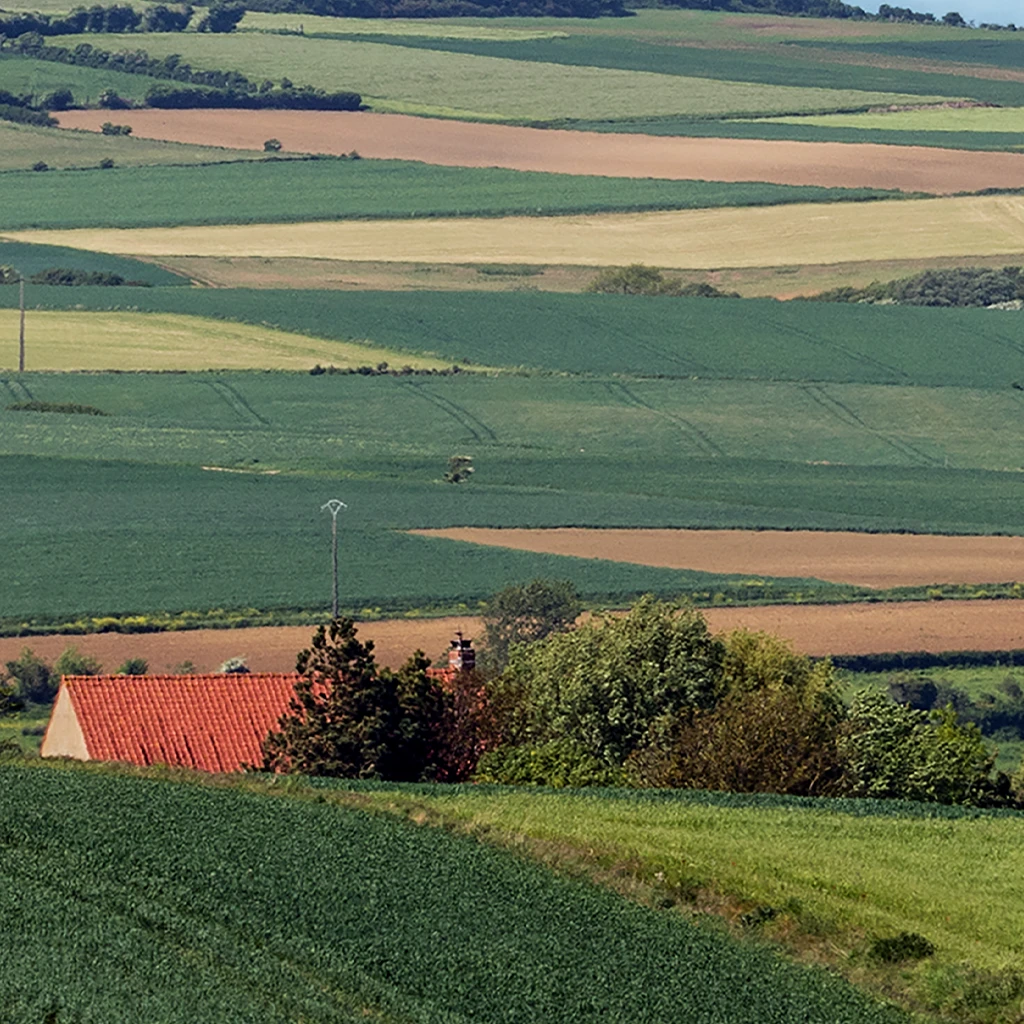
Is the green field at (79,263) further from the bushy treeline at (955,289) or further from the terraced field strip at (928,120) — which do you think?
the terraced field strip at (928,120)

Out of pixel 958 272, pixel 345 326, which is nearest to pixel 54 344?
pixel 345 326

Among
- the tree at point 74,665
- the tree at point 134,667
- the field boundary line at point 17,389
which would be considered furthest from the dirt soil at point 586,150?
the tree at point 74,665

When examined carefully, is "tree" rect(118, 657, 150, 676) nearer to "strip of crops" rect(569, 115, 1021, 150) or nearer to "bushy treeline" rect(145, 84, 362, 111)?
"strip of crops" rect(569, 115, 1021, 150)

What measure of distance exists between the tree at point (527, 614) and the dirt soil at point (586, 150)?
87563mm

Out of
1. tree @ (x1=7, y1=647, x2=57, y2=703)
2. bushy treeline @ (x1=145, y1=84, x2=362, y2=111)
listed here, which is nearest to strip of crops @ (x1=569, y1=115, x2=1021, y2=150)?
bushy treeline @ (x1=145, y1=84, x2=362, y2=111)

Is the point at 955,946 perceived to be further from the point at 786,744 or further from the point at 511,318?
the point at 511,318

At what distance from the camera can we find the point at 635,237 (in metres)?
153

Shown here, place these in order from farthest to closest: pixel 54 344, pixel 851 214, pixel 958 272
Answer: pixel 851 214 < pixel 958 272 < pixel 54 344

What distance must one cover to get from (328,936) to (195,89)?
160m

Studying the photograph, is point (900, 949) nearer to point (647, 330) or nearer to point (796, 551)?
point (796, 551)

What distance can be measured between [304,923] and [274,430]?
270 feet

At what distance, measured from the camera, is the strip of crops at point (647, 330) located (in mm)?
125812

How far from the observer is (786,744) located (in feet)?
139

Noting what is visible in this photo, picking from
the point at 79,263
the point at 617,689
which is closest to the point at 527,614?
the point at 617,689
